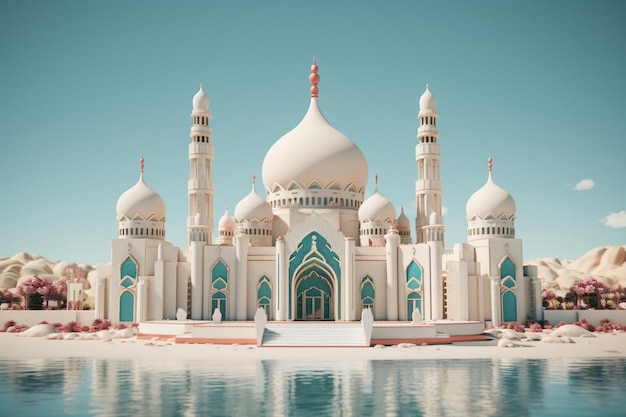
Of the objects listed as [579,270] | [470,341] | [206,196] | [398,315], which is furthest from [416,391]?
[579,270]

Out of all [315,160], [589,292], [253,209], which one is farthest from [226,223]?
[589,292]

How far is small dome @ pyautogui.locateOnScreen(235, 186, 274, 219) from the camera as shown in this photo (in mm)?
45375

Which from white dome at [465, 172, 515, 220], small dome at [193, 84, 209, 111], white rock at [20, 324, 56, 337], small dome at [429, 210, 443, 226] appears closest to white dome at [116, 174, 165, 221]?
small dome at [193, 84, 209, 111]

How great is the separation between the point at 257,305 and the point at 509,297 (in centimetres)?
1479

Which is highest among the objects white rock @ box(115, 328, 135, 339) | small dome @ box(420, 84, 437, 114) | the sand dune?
small dome @ box(420, 84, 437, 114)

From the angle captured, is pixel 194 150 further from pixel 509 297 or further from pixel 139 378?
pixel 139 378

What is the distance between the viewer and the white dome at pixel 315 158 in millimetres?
45344

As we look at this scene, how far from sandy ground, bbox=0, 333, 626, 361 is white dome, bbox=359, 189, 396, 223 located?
13.8 meters

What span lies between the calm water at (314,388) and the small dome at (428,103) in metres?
24.5

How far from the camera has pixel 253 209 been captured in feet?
149

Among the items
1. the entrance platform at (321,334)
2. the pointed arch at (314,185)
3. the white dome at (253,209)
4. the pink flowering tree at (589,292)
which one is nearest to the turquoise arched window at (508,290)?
the entrance platform at (321,334)

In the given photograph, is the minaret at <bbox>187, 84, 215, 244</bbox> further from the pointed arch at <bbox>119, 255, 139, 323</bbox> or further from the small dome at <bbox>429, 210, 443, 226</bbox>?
the small dome at <bbox>429, 210, 443, 226</bbox>

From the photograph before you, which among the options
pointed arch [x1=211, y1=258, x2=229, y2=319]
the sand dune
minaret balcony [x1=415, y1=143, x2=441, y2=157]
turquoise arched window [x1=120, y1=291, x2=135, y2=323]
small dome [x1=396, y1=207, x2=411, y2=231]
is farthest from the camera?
the sand dune

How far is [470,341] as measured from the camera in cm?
3500
